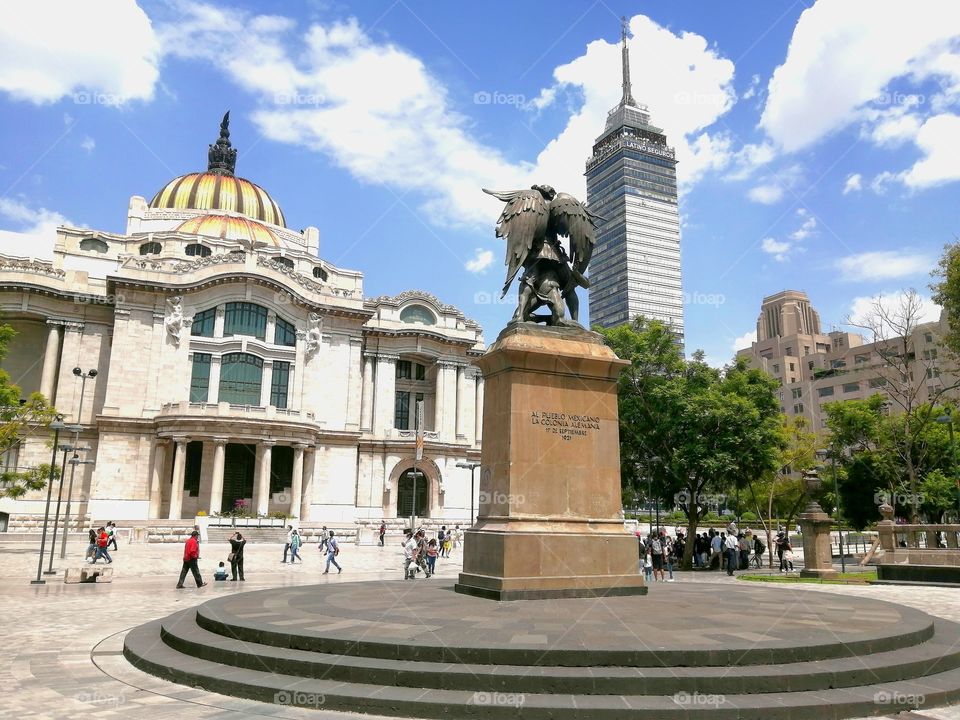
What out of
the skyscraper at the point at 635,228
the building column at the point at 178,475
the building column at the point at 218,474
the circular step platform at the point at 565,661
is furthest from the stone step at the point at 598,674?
the skyscraper at the point at 635,228

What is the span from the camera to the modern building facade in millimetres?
52250

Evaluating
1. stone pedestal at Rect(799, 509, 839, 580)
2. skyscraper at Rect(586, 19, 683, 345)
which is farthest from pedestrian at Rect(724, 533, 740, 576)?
skyscraper at Rect(586, 19, 683, 345)

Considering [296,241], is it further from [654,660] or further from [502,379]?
[654,660]

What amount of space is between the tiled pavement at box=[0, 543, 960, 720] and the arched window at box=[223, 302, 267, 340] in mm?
30022

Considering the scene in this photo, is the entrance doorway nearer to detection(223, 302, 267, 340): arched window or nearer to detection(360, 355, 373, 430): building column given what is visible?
detection(223, 302, 267, 340): arched window

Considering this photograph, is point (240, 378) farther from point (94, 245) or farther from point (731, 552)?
point (731, 552)

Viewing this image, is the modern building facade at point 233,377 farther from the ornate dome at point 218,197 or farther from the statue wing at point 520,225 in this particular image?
the statue wing at point 520,225

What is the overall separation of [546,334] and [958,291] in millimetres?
26174

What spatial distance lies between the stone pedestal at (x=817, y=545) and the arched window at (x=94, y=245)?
6526 cm

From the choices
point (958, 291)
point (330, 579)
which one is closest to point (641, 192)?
point (958, 291)

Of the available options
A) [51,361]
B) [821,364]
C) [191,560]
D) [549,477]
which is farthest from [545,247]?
[821,364]

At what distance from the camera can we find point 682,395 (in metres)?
32.0

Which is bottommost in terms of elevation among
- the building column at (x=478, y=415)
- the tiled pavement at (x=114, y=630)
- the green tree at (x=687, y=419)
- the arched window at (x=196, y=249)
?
the tiled pavement at (x=114, y=630)

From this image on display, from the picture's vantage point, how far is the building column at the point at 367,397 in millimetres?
64312
